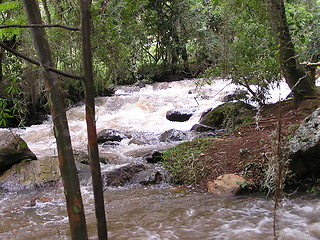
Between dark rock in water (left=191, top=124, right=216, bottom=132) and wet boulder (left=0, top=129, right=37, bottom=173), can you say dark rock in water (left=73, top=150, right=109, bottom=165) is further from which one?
dark rock in water (left=191, top=124, right=216, bottom=132)

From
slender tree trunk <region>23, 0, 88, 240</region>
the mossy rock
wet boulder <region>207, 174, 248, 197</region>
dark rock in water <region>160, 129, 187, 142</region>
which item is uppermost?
slender tree trunk <region>23, 0, 88, 240</region>

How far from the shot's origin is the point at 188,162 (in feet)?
22.0

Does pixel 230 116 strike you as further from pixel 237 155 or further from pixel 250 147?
pixel 237 155

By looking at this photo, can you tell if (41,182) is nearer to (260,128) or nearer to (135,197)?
(135,197)

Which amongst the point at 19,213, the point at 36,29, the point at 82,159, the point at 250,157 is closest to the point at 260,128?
the point at 250,157

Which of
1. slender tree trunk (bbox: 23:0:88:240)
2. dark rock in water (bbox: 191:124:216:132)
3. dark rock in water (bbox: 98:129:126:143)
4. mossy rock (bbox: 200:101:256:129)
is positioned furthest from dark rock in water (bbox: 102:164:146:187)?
slender tree trunk (bbox: 23:0:88:240)

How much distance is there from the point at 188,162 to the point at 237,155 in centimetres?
100

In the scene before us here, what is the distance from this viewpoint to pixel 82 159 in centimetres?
761

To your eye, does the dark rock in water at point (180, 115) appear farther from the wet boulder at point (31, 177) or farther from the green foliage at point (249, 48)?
the wet boulder at point (31, 177)

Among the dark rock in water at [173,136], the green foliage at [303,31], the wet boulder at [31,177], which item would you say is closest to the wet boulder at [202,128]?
the dark rock in water at [173,136]

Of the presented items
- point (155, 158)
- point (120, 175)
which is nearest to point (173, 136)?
point (155, 158)

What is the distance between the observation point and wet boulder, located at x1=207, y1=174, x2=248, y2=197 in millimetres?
5363

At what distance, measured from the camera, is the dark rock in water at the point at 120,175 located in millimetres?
6574

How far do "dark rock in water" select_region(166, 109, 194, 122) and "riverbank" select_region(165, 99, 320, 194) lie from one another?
14.3 feet
